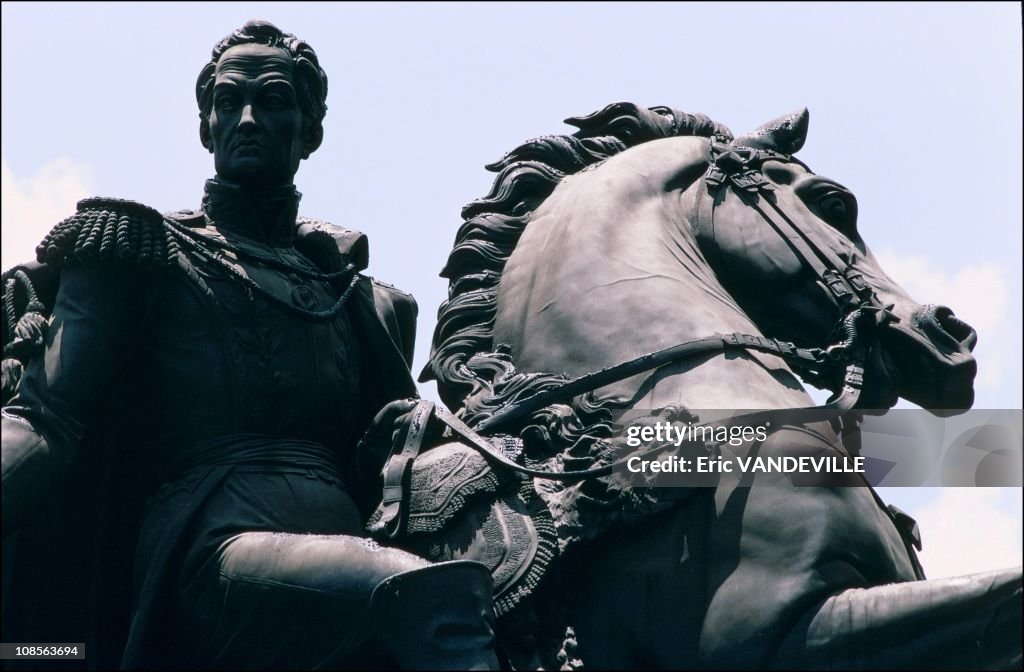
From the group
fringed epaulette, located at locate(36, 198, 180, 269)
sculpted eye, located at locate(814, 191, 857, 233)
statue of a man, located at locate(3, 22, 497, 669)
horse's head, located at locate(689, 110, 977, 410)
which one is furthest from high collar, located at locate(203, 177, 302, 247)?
sculpted eye, located at locate(814, 191, 857, 233)

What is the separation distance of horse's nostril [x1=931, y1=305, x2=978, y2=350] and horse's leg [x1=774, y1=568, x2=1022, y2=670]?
1.55 m

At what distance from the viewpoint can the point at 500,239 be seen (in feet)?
31.2

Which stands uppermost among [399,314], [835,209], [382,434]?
[835,209]

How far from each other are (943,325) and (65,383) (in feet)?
11.5

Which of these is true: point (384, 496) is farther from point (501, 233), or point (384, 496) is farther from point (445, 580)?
point (501, 233)

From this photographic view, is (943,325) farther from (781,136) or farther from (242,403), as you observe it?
(242,403)

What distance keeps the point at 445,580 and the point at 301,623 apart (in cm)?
54

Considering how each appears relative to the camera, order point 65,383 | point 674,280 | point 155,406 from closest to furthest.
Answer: point 65,383 < point 155,406 < point 674,280

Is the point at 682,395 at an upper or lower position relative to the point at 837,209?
lower

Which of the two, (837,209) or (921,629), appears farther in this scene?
(837,209)

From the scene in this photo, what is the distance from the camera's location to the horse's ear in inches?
392

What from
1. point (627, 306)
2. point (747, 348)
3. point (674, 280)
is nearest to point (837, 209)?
point (674, 280)

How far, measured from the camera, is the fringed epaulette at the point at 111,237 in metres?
8.24

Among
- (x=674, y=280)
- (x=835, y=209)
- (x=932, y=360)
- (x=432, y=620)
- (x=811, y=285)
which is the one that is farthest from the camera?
(x=835, y=209)
